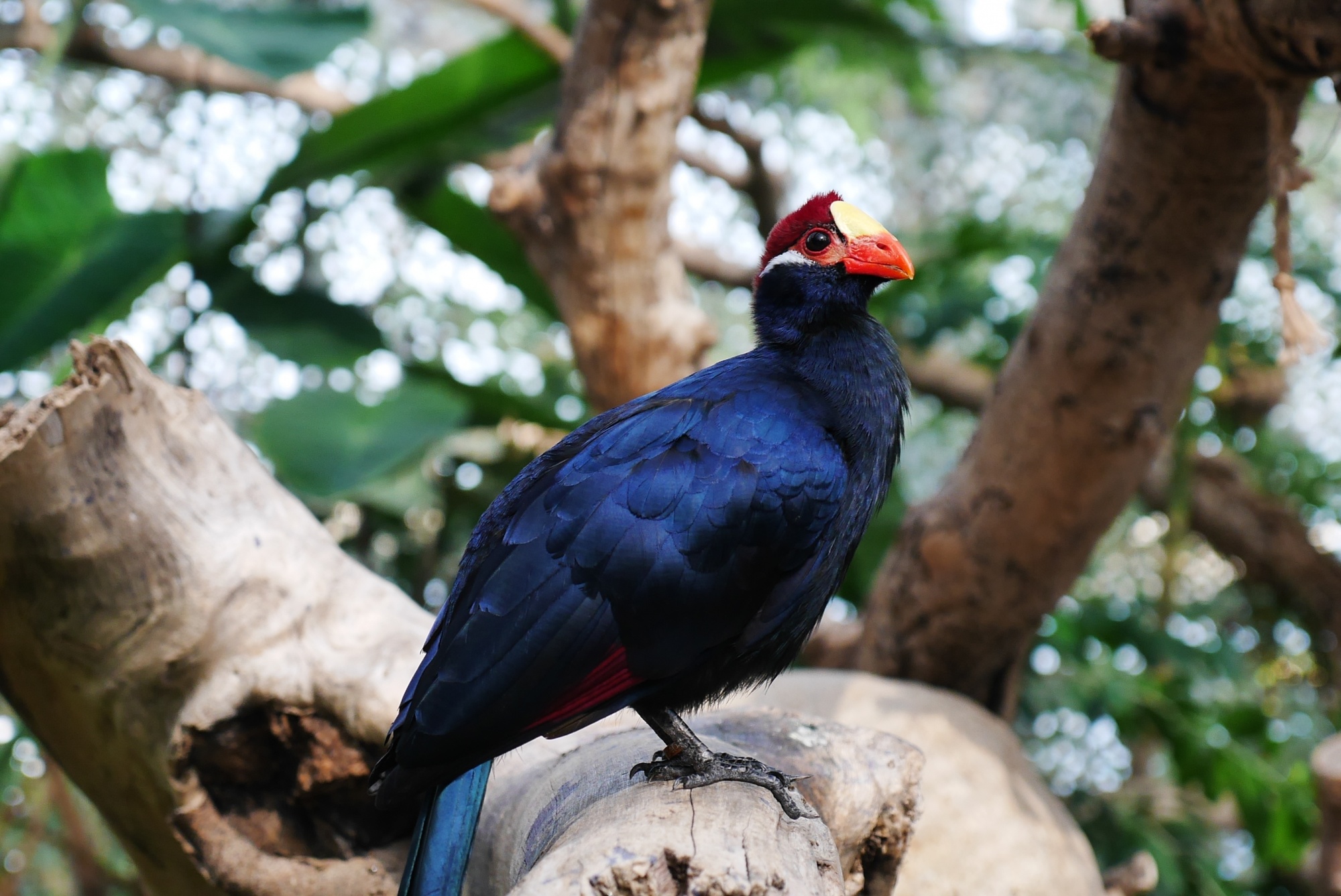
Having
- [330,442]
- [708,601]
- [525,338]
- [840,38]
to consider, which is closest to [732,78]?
[840,38]

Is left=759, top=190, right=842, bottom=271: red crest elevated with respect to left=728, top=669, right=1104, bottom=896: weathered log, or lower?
elevated

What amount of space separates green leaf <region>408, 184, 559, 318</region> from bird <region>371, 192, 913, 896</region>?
2128mm

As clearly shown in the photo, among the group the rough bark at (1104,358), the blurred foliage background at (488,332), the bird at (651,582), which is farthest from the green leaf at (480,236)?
the bird at (651,582)

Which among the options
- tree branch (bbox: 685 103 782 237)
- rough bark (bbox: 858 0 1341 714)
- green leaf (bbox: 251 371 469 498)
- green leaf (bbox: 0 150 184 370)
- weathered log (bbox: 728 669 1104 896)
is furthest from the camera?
tree branch (bbox: 685 103 782 237)

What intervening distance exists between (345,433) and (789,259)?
1728mm

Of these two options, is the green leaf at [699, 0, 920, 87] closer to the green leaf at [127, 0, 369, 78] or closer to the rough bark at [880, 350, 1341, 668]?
the rough bark at [880, 350, 1341, 668]

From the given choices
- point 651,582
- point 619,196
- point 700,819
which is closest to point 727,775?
point 700,819

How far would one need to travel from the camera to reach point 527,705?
1.26m

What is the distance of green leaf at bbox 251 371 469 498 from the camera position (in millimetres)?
2830

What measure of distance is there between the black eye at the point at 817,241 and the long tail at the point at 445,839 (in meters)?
0.93

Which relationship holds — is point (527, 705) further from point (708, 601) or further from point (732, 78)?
point (732, 78)

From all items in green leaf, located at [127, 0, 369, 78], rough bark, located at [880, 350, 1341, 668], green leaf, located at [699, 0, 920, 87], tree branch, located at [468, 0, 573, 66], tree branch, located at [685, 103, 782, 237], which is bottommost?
rough bark, located at [880, 350, 1341, 668]

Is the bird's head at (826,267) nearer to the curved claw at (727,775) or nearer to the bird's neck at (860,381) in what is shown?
the bird's neck at (860,381)

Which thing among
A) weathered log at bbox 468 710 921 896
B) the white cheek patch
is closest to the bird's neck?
the white cheek patch
